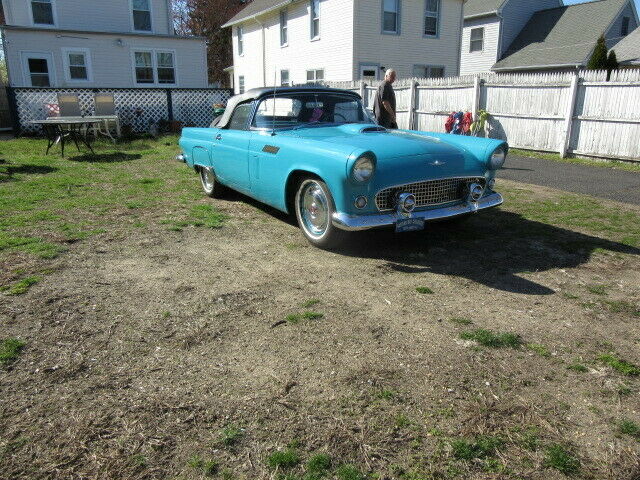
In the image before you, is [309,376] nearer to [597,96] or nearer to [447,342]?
[447,342]

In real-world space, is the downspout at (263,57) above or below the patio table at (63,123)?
above

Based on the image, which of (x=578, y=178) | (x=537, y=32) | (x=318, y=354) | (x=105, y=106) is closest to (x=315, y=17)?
(x=105, y=106)

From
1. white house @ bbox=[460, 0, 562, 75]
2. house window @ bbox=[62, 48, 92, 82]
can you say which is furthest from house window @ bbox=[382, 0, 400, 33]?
house window @ bbox=[62, 48, 92, 82]

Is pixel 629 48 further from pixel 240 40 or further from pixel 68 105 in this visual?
pixel 68 105

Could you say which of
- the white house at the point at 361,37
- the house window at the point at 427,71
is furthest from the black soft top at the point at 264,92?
the house window at the point at 427,71

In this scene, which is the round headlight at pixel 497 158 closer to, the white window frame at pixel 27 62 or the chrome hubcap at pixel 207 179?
the chrome hubcap at pixel 207 179

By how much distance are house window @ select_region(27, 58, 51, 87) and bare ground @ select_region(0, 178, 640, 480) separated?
17.3 meters

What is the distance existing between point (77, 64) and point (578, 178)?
1828 centimetres

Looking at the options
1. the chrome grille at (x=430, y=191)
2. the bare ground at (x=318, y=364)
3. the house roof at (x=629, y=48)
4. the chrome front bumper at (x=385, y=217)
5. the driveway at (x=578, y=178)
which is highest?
the house roof at (x=629, y=48)

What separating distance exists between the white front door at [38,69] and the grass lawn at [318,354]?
1600cm

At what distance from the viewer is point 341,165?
4.18 metres

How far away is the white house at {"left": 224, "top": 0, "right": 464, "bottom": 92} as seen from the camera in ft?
65.1

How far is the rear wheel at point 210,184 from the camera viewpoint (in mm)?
6887

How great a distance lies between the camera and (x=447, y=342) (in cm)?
309
